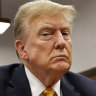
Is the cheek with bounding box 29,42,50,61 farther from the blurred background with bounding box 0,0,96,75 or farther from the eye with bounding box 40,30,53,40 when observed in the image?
the blurred background with bounding box 0,0,96,75

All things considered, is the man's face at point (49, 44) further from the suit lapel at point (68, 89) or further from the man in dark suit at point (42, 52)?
the suit lapel at point (68, 89)

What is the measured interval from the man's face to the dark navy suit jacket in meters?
0.11

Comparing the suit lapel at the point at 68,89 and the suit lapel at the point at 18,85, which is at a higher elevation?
the suit lapel at the point at 18,85

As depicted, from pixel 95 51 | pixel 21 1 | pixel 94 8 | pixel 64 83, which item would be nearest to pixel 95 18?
pixel 94 8

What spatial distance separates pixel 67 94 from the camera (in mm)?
1568

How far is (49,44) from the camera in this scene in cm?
144

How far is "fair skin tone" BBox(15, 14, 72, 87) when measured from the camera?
142 centimetres

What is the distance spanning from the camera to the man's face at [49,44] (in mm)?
1423

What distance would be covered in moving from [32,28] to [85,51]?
3.18m

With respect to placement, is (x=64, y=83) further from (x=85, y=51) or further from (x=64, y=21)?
(x=85, y=51)

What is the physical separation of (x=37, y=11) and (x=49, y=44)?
0.19 meters

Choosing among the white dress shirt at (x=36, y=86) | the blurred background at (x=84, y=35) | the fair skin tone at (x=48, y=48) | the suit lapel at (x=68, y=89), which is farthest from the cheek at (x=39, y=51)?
the blurred background at (x=84, y=35)

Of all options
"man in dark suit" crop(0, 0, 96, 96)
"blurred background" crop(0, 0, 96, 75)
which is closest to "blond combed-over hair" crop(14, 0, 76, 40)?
"man in dark suit" crop(0, 0, 96, 96)

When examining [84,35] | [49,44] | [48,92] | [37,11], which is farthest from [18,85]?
[84,35]
